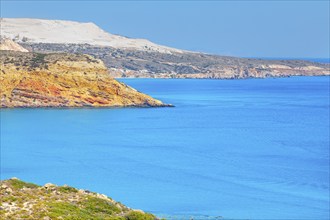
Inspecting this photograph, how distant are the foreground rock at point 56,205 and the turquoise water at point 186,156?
15.7 metres

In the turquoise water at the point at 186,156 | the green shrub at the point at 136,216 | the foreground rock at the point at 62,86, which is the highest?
the foreground rock at the point at 62,86

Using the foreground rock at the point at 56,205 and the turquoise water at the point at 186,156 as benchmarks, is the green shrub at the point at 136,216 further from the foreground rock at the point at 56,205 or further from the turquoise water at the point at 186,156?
the turquoise water at the point at 186,156

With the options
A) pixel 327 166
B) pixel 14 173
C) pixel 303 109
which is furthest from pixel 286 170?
pixel 303 109

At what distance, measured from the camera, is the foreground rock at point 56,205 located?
17.8 m

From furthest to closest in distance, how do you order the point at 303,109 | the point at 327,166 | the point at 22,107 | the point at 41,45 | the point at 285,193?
the point at 41,45 → the point at 303,109 → the point at 22,107 → the point at 327,166 → the point at 285,193

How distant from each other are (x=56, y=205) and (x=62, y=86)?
7124cm

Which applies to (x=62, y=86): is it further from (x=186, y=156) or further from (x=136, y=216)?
(x=136, y=216)

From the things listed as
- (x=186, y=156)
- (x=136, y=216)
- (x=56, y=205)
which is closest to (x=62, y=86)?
(x=186, y=156)

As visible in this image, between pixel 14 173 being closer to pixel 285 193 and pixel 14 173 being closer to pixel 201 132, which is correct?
pixel 285 193

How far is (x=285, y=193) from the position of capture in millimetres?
41969

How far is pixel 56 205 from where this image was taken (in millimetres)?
18672

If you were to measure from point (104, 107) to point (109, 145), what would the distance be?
25976 mm

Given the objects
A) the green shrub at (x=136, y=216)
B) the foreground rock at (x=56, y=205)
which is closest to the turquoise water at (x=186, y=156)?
the foreground rock at (x=56, y=205)

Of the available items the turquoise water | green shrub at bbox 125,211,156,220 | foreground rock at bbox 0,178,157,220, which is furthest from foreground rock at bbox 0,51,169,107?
green shrub at bbox 125,211,156,220
